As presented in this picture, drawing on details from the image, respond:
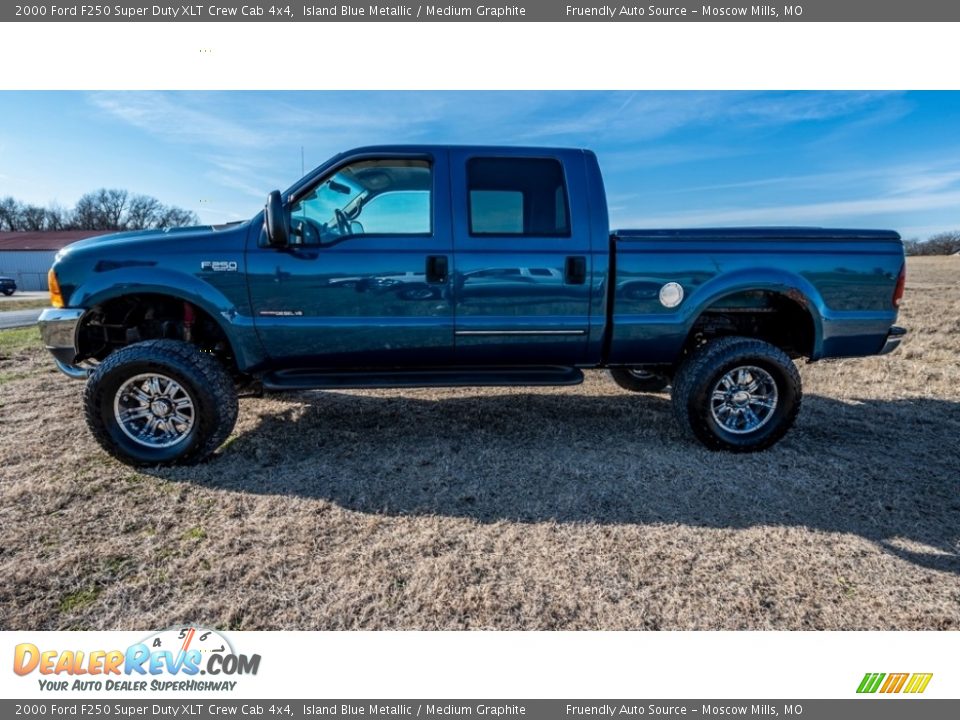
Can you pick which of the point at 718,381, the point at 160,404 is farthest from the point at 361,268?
the point at 718,381

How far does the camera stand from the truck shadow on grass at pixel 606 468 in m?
2.73

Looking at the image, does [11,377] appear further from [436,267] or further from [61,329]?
[436,267]

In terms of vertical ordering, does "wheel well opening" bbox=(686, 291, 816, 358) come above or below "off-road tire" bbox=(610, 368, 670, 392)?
above

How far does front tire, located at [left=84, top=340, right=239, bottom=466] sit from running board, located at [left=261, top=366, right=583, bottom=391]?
360 millimetres

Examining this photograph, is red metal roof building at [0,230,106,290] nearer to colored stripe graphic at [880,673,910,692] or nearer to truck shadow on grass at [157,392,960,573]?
truck shadow on grass at [157,392,960,573]

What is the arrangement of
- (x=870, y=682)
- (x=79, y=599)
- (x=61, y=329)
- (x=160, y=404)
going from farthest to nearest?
1. (x=160, y=404)
2. (x=61, y=329)
3. (x=79, y=599)
4. (x=870, y=682)

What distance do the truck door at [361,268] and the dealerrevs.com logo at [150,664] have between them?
188cm

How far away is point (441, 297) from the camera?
3.32 metres

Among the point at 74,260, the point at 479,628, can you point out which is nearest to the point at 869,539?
the point at 479,628

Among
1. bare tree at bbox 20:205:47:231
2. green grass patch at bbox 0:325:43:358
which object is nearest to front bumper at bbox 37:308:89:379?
green grass patch at bbox 0:325:43:358

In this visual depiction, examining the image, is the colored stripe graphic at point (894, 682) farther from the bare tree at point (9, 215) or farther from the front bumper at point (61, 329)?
the bare tree at point (9, 215)

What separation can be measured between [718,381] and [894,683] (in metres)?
1.94

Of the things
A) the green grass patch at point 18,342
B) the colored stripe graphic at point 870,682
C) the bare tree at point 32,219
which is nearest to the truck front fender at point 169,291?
the colored stripe graphic at point 870,682

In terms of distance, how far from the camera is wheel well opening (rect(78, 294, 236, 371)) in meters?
3.43
